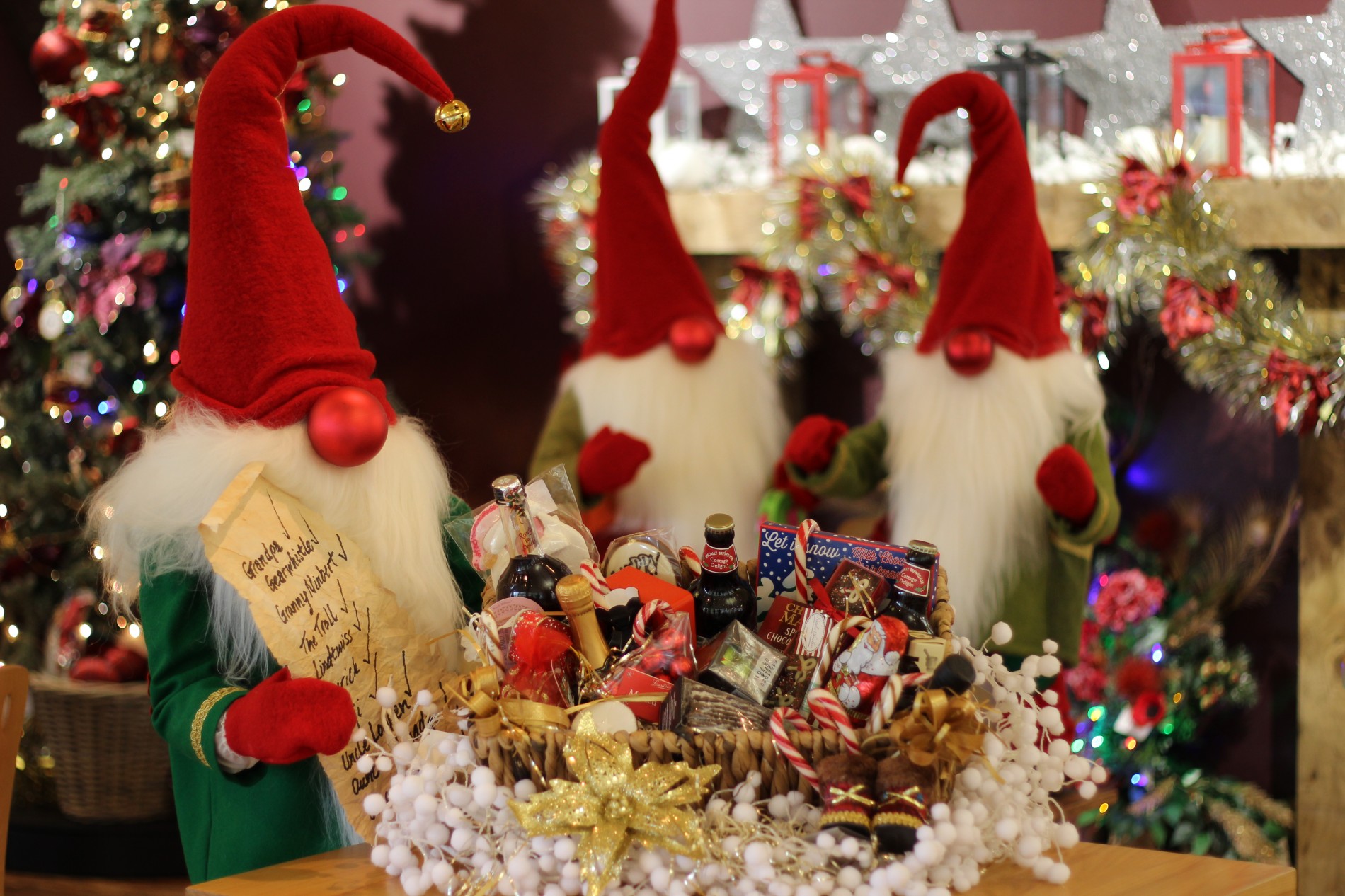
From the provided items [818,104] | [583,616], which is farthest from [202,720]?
[818,104]

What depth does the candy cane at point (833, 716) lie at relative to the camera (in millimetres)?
889

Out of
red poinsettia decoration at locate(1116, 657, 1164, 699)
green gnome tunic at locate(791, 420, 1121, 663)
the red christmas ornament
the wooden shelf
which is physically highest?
the red christmas ornament

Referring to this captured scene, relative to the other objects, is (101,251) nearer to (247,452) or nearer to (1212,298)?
(247,452)

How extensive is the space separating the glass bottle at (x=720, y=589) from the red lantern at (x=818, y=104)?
155cm

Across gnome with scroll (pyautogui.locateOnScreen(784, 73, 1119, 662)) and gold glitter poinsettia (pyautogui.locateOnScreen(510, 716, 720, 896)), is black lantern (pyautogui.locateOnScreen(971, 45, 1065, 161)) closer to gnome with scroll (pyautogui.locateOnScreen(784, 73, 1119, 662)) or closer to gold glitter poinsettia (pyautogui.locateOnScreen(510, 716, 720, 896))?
gnome with scroll (pyautogui.locateOnScreen(784, 73, 1119, 662))

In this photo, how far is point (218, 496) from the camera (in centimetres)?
113

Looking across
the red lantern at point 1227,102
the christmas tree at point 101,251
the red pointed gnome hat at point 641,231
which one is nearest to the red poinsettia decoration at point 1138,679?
the red lantern at point 1227,102

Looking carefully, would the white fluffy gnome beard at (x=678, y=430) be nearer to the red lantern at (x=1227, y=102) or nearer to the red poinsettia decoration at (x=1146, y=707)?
the red poinsettia decoration at (x=1146, y=707)

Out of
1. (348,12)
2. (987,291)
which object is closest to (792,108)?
(987,291)

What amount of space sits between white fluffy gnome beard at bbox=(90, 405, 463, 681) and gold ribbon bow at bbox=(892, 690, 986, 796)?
1.77ft

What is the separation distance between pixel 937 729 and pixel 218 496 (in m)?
0.68

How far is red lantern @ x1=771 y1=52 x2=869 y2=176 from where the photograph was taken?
8.36 feet

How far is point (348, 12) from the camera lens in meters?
1.23

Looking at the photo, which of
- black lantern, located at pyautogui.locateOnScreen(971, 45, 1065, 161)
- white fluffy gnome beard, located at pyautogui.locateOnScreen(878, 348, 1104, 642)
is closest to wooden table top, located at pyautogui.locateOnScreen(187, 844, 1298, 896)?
white fluffy gnome beard, located at pyautogui.locateOnScreen(878, 348, 1104, 642)
